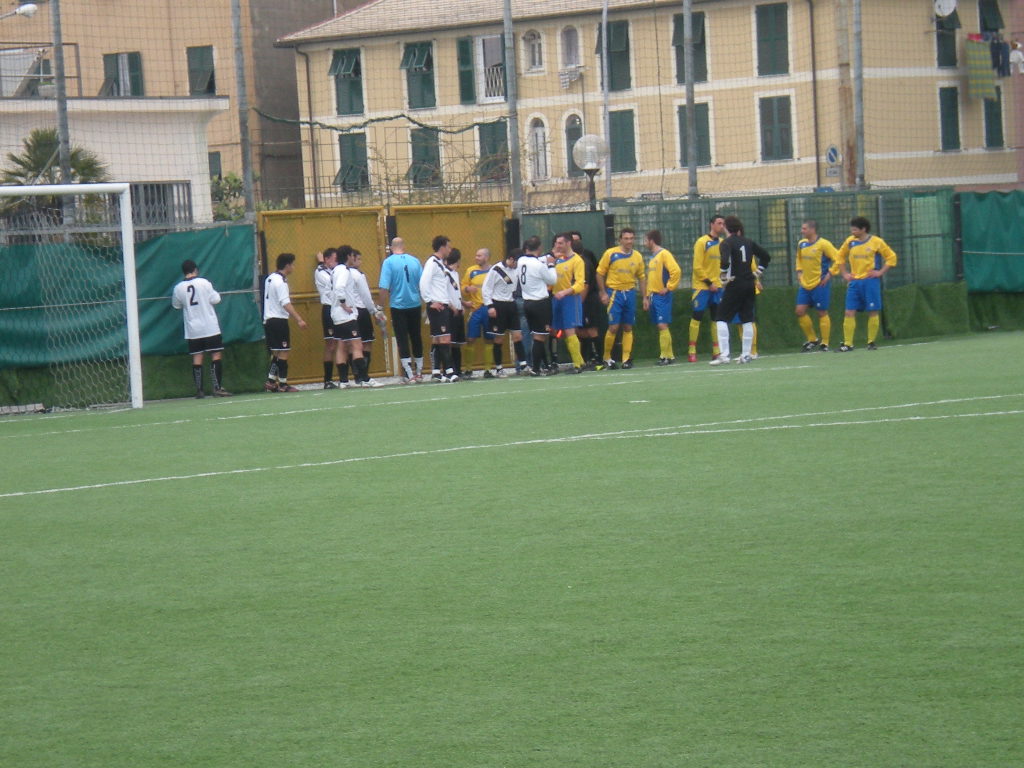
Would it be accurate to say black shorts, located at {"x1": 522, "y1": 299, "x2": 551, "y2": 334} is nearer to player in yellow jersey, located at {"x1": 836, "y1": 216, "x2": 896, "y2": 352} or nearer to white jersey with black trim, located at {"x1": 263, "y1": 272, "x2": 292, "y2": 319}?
white jersey with black trim, located at {"x1": 263, "y1": 272, "x2": 292, "y2": 319}

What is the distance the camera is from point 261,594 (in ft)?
24.1

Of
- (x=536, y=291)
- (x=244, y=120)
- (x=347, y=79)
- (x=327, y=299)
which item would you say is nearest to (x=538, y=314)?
(x=536, y=291)

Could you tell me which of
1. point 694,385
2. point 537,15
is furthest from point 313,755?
point 537,15

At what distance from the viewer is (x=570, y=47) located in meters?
55.0

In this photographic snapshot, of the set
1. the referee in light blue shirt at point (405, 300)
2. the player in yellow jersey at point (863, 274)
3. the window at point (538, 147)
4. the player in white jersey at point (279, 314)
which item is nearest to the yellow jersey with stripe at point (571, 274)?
the referee in light blue shirt at point (405, 300)

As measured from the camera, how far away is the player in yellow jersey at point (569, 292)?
21.5m

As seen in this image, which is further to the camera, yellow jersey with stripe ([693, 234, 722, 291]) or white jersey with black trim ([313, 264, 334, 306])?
yellow jersey with stripe ([693, 234, 722, 291])

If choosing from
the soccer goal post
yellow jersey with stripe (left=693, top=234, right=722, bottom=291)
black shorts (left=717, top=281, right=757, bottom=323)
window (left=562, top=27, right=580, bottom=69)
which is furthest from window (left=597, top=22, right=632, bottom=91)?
the soccer goal post

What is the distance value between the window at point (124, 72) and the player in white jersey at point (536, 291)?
33.4 m

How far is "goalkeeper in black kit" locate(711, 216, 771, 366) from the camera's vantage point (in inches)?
794

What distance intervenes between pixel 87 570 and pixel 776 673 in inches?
158

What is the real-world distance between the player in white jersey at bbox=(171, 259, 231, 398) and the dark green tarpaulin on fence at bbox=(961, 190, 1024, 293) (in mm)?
12514

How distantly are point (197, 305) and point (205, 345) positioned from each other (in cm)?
53

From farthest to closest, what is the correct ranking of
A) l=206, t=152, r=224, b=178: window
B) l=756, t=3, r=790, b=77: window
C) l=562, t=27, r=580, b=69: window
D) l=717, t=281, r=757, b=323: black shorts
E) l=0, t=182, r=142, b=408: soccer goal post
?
l=206, t=152, r=224, b=178: window < l=562, t=27, r=580, b=69: window < l=756, t=3, r=790, b=77: window < l=717, t=281, r=757, b=323: black shorts < l=0, t=182, r=142, b=408: soccer goal post
